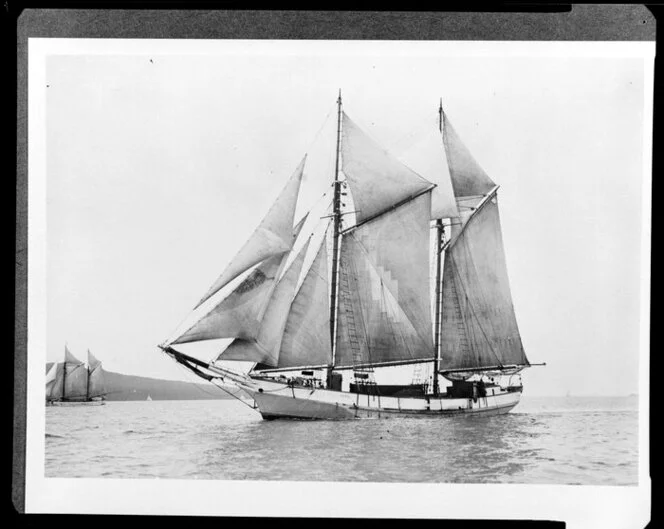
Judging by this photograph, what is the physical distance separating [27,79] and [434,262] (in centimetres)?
142

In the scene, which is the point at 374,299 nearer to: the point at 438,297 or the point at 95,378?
the point at 438,297

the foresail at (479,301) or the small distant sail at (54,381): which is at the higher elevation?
the foresail at (479,301)

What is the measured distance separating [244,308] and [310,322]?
0.77 ft

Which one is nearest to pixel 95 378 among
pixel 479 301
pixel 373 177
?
pixel 373 177

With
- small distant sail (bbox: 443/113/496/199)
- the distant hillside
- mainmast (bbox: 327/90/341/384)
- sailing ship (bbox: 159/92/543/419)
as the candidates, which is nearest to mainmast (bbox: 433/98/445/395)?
sailing ship (bbox: 159/92/543/419)

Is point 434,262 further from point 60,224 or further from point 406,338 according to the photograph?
point 60,224

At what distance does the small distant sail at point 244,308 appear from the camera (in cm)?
232

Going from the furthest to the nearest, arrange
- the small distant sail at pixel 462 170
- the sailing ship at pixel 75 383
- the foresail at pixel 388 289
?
the foresail at pixel 388 289, the small distant sail at pixel 462 170, the sailing ship at pixel 75 383

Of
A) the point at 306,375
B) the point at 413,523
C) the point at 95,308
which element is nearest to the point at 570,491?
the point at 413,523

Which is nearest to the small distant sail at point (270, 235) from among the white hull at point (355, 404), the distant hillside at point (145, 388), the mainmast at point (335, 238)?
the mainmast at point (335, 238)

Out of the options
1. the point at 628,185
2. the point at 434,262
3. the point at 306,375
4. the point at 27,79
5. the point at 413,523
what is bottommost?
the point at 413,523

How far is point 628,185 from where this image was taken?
7.38 ft

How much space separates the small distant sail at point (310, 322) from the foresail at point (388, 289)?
6 cm

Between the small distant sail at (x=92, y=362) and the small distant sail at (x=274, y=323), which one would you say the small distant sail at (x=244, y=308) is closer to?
the small distant sail at (x=274, y=323)
